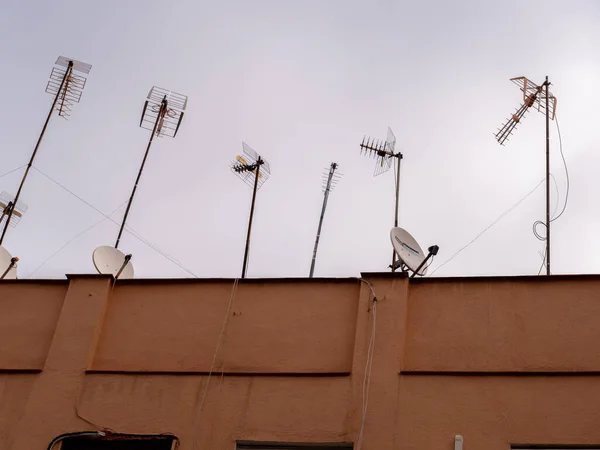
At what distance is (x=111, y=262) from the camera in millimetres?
18844

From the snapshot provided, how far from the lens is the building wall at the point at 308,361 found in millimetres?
14992

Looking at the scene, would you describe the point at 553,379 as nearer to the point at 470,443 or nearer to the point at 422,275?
the point at 470,443

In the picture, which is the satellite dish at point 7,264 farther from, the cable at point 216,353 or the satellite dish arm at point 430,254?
the satellite dish arm at point 430,254

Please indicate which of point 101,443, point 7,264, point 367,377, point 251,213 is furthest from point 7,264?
point 367,377

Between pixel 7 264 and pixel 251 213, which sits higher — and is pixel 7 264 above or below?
below

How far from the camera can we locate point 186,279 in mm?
17266

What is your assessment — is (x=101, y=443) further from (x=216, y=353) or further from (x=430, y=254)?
(x=430, y=254)

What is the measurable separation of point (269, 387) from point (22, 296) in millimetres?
4687

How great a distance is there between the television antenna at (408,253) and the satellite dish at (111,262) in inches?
185

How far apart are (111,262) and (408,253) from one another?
5.20m

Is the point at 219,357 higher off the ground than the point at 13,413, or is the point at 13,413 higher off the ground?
the point at 219,357

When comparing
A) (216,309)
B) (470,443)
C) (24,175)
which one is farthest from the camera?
(24,175)

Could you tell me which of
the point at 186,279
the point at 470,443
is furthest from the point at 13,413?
→ the point at 470,443

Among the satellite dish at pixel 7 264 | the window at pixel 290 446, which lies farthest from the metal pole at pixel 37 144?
the window at pixel 290 446
